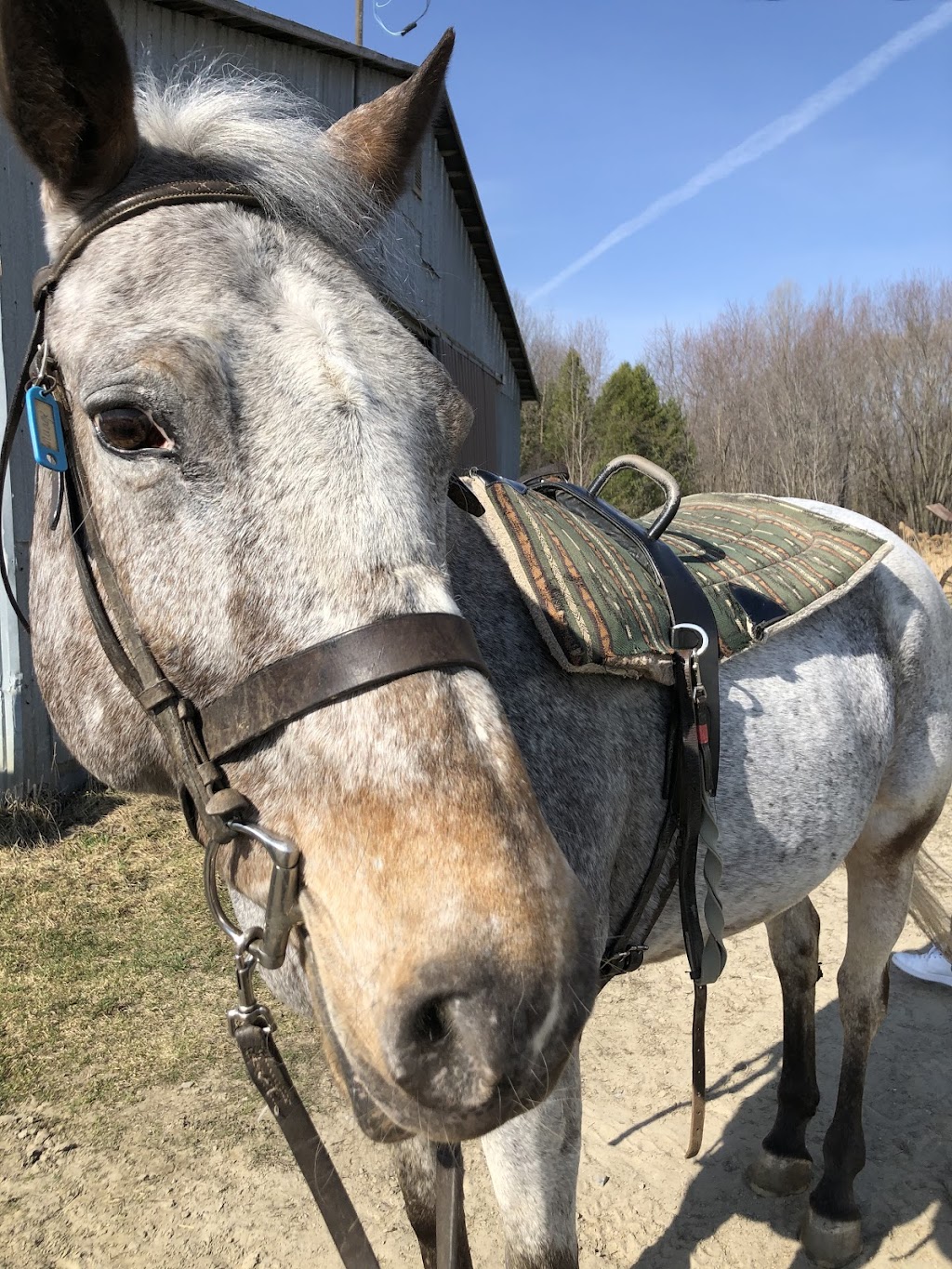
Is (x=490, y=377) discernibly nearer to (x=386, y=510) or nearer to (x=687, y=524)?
(x=687, y=524)

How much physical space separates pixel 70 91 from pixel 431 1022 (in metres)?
1.42

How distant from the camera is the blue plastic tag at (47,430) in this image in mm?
1247

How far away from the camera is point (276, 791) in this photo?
107 cm

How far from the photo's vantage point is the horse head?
36.2 inches

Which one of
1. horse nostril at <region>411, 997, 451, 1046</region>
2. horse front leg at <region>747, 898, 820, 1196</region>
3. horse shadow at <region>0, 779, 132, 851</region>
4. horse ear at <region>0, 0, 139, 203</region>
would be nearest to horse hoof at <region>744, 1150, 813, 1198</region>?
horse front leg at <region>747, 898, 820, 1196</region>

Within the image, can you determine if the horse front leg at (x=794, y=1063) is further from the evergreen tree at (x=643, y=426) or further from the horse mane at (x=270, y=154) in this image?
the evergreen tree at (x=643, y=426)

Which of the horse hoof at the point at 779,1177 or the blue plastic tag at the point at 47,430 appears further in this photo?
the horse hoof at the point at 779,1177

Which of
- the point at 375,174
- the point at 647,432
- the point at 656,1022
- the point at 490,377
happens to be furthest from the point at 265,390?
the point at 647,432

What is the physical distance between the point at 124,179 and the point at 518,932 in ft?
4.35

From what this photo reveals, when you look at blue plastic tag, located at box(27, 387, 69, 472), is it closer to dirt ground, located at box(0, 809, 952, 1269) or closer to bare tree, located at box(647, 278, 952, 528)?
dirt ground, located at box(0, 809, 952, 1269)

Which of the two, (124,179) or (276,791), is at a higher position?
(124,179)

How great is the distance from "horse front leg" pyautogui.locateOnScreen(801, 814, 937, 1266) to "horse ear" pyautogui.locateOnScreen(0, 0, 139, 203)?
2.77 metres

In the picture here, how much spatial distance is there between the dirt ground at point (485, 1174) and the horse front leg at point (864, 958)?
262 millimetres

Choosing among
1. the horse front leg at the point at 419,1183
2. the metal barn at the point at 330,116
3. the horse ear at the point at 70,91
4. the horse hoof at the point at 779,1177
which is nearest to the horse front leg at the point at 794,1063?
the horse hoof at the point at 779,1177
